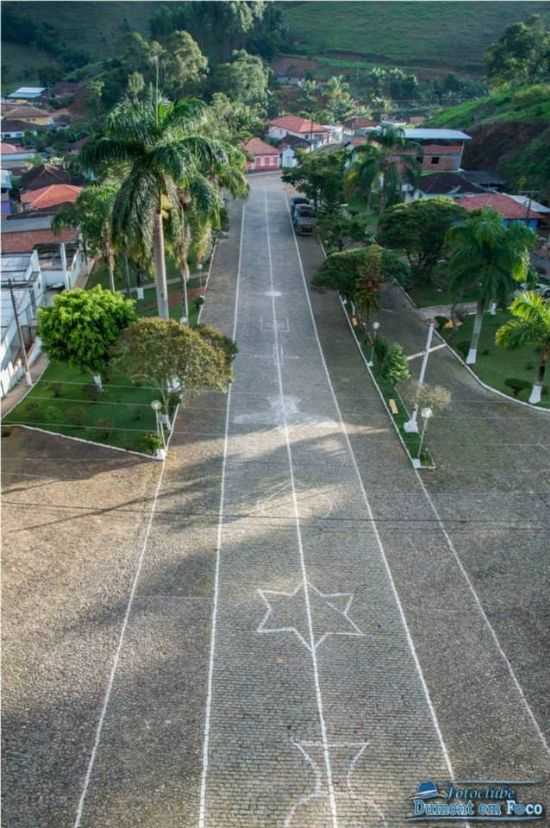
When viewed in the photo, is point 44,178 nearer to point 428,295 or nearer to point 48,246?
point 48,246

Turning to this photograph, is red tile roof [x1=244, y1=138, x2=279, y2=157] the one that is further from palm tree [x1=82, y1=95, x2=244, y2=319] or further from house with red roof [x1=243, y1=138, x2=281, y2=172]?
palm tree [x1=82, y1=95, x2=244, y2=319]

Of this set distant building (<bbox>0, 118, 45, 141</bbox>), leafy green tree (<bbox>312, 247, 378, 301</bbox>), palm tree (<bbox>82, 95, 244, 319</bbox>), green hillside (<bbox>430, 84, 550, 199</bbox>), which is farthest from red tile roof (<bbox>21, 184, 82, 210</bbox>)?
distant building (<bbox>0, 118, 45, 141</bbox>)

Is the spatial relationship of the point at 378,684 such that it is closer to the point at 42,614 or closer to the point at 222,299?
the point at 42,614

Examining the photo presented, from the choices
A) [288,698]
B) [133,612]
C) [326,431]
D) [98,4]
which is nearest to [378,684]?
[288,698]

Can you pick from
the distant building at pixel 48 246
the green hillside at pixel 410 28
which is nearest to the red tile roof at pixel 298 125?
the distant building at pixel 48 246

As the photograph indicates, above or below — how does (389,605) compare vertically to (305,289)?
below

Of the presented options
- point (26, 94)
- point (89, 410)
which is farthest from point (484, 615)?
point (26, 94)

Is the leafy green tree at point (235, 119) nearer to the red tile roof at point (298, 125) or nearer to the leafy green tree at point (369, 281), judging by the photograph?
the red tile roof at point (298, 125)
